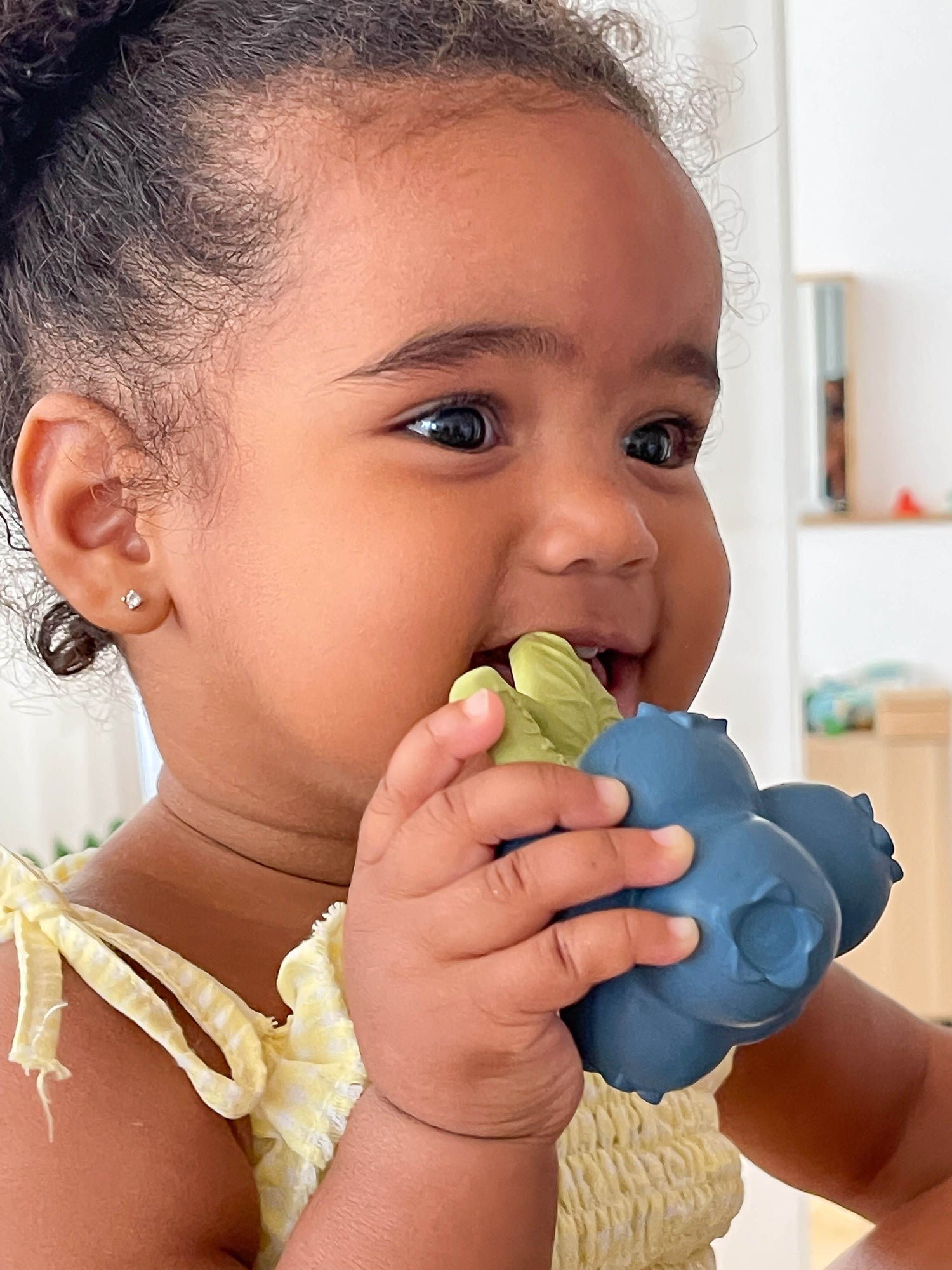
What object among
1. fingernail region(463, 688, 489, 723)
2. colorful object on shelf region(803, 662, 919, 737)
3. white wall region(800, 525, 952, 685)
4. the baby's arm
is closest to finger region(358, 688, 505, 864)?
fingernail region(463, 688, 489, 723)

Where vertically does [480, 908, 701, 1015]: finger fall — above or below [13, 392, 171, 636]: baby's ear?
below

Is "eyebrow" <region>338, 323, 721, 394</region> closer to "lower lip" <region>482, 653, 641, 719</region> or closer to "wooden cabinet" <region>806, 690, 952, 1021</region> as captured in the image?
"lower lip" <region>482, 653, 641, 719</region>

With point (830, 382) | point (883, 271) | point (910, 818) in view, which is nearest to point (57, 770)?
point (910, 818)

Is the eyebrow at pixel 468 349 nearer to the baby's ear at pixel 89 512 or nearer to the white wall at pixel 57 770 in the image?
the baby's ear at pixel 89 512

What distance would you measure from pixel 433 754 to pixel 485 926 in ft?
0.19

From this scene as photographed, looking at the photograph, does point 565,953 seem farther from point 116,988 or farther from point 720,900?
point 116,988

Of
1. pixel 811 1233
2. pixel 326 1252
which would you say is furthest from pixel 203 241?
pixel 811 1233

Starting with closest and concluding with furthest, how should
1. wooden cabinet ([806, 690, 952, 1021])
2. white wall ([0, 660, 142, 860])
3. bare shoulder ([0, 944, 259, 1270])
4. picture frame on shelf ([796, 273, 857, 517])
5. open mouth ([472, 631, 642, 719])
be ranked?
bare shoulder ([0, 944, 259, 1270]) → open mouth ([472, 631, 642, 719]) → white wall ([0, 660, 142, 860]) → wooden cabinet ([806, 690, 952, 1021]) → picture frame on shelf ([796, 273, 857, 517])

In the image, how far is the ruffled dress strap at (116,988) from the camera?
547 mm

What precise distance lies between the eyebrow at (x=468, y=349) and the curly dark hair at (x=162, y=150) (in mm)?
68

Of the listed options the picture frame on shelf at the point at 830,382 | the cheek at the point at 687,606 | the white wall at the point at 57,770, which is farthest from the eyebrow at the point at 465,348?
the picture frame on shelf at the point at 830,382

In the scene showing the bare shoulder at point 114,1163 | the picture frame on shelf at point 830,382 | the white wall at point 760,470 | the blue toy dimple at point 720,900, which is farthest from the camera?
the picture frame on shelf at point 830,382

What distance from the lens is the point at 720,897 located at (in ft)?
1.31

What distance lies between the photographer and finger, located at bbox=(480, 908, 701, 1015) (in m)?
0.41
